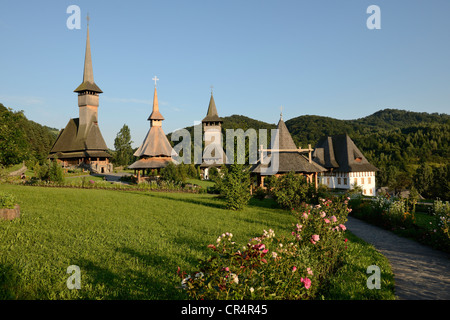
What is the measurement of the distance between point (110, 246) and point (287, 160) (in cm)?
1849

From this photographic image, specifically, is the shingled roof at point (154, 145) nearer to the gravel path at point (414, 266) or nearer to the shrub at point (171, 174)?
the shrub at point (171, 174)

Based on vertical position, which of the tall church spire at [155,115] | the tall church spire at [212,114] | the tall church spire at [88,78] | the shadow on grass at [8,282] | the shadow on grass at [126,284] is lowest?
the shadow on grass at [126,284]

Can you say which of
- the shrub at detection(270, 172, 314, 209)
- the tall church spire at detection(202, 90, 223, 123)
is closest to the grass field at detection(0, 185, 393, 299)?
the shrub at detection(270, 172, 314, 209)

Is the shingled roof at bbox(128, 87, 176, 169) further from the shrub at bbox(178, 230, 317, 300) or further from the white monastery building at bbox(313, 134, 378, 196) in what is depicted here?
the shrub at bbox(178, 230, 317, 300)

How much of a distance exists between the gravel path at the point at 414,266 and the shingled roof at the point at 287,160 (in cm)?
1242

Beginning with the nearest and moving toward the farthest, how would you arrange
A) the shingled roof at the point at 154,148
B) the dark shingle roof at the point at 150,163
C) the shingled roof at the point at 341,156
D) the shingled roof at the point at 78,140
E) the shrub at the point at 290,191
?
the shrub at the point at 290,191 < the dark shingle roof at the point at 150,163 < the shingled roof at the point at 154,148 < the shingled roof at the point at 341,156 < the shingled roof at the point at 78,140

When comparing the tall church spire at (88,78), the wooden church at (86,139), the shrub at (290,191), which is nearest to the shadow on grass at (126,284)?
the shrub at (290,191)

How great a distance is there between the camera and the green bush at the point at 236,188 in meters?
14.7

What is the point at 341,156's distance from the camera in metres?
41.6

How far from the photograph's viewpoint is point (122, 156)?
66.4 metres

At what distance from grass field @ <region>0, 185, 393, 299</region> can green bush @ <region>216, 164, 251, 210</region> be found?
1381mm

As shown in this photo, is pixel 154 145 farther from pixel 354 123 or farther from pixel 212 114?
pixel 354 123
